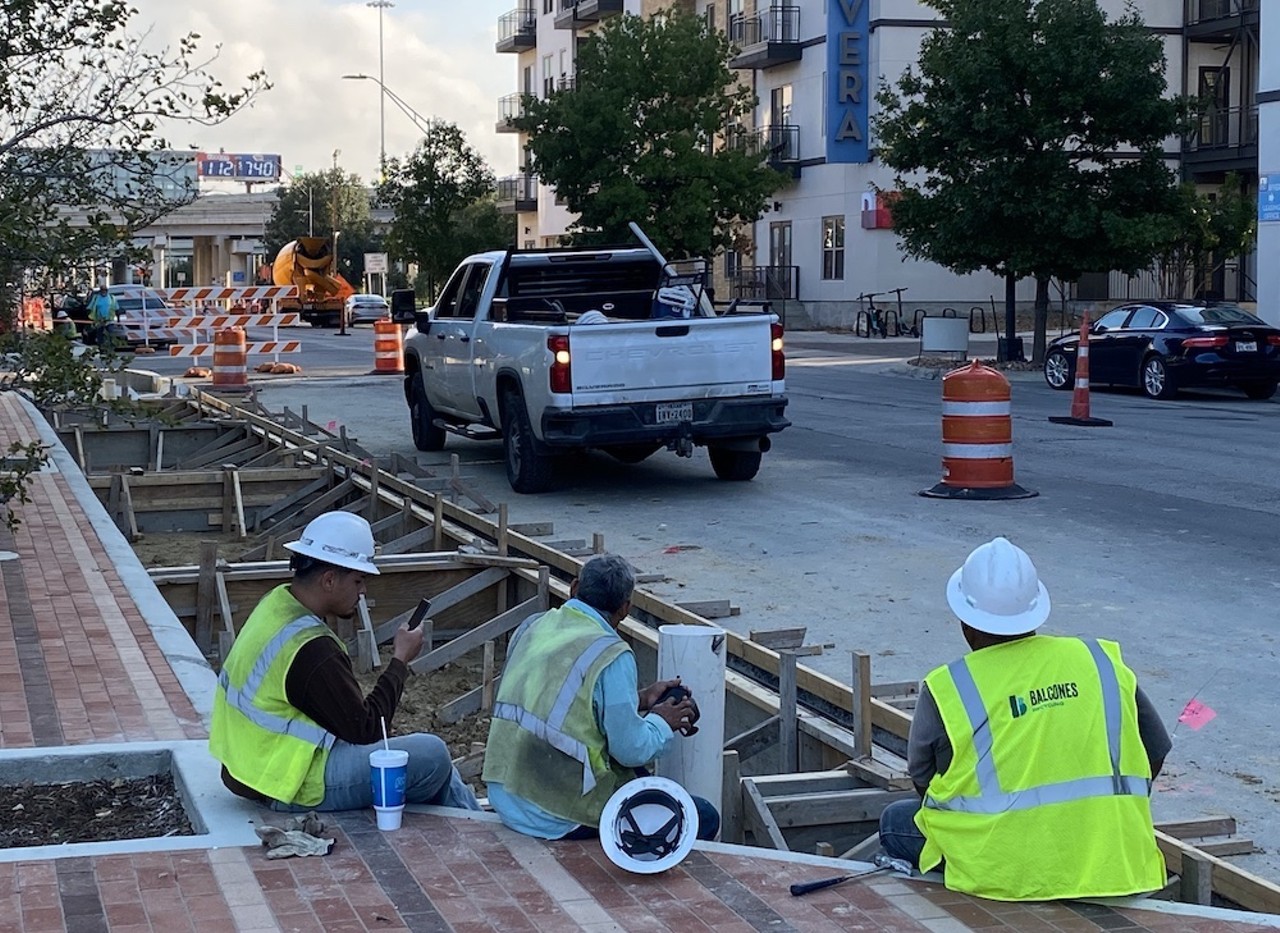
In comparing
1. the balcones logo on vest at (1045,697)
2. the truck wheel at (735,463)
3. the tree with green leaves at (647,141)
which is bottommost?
the truck wheel at (735,463)

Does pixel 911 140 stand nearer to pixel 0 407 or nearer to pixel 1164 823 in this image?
pixel 0 407

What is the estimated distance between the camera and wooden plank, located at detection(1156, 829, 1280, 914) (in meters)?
5.00

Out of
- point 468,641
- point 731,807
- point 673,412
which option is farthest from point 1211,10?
point 731,807

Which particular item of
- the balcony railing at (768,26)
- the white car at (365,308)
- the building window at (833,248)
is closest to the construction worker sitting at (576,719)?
the building window at (833,248)

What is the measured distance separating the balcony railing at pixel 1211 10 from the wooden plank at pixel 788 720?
44.2 meters

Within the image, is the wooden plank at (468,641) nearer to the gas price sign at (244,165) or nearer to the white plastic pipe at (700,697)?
the white plastic pipe at (700,697)

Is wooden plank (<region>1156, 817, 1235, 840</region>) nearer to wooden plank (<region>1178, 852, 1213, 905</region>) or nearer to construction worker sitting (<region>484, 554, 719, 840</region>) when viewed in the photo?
wooden plank (<region>1178, 852, 1213, 905</region>)

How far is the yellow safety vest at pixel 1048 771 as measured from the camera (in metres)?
4.53

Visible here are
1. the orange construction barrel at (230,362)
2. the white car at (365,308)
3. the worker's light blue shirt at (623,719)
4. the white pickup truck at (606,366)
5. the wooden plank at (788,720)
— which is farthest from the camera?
the white car at (365,308)

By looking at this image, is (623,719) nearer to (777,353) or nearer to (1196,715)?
(1196,715)

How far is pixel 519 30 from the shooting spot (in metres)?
75.4

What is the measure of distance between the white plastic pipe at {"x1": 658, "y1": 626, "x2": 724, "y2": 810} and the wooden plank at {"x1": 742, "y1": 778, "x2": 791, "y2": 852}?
0.15 meters

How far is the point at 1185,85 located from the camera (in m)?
49.1

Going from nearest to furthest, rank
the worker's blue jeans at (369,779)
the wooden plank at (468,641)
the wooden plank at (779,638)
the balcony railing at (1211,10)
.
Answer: the worker's blue jeans at (369,779)
the wooden plank at (779,638)
the wooden plank at (468,641)
the balcony railing at (1211,10)
